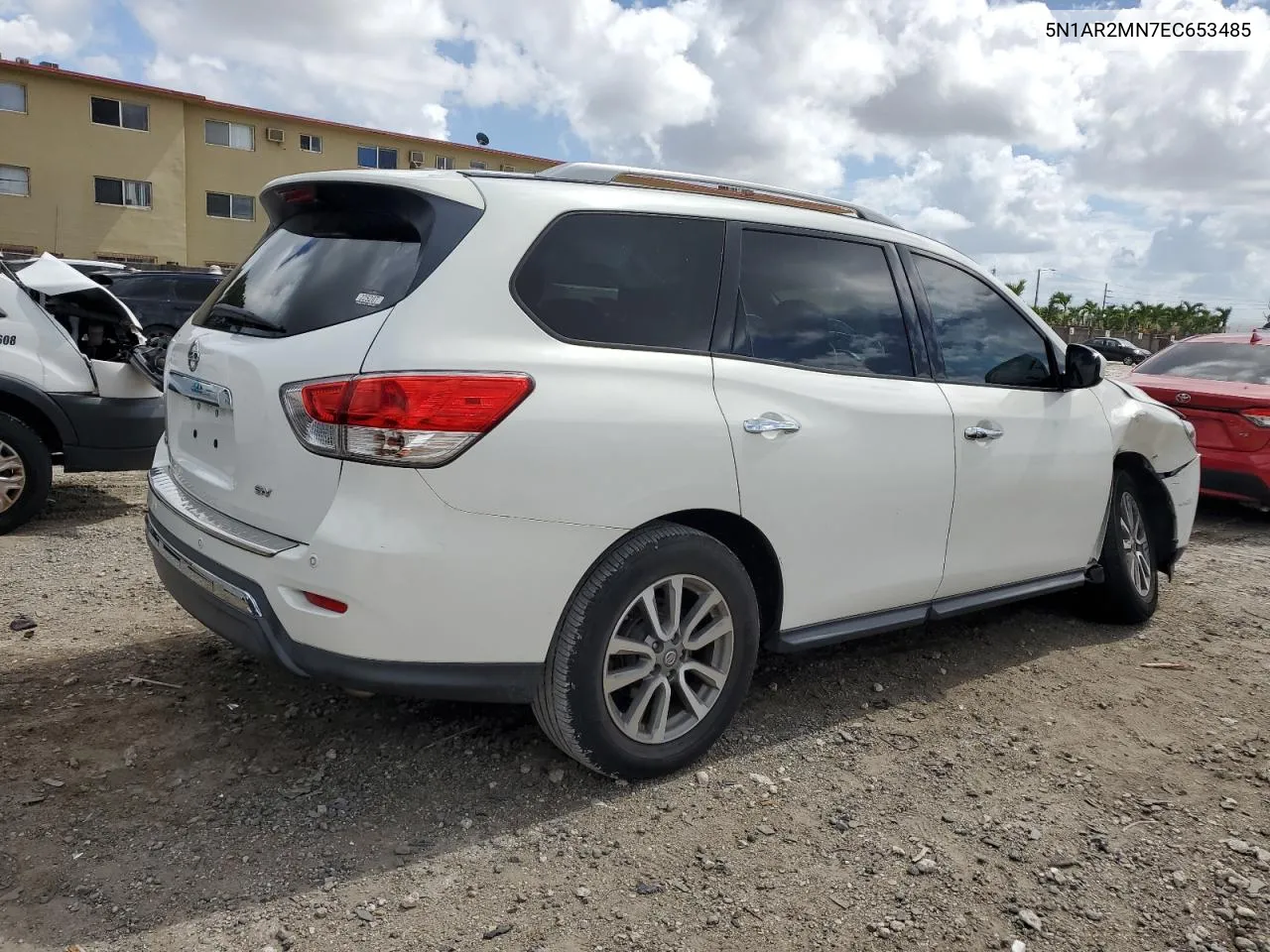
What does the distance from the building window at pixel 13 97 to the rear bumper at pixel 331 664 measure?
36033 mm

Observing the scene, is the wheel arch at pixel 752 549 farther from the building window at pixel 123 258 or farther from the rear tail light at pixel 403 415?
the building window at pixel 123 258

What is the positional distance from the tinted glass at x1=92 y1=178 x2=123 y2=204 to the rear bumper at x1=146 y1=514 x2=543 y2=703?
35510 millimetres

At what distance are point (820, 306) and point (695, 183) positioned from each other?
0.61 metres

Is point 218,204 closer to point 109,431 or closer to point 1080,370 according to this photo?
point 109,431

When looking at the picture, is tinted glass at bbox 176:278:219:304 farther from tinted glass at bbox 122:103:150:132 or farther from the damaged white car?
tinted glass at bbox 122:103:150:132

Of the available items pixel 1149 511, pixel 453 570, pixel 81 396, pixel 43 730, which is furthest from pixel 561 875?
pixel 81 396

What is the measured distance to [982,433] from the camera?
12.9 feet

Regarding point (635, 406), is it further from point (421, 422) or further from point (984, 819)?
point (984, 819)

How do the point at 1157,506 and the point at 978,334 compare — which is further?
the point at 1157,506

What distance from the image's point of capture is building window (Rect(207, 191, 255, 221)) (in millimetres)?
36062

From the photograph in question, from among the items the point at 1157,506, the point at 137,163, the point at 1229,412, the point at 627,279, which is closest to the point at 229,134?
the point at 137,163

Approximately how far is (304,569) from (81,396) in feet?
13.8

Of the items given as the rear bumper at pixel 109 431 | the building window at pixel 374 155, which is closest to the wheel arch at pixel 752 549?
the rear bumper at pixel 109 431

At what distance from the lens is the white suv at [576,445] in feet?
8.81
